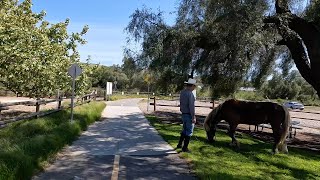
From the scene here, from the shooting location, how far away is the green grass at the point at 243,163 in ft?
28.5

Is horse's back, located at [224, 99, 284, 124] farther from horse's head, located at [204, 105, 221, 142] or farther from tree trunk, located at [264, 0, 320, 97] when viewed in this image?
tree trunk, located at [264, 0, 320, 97]

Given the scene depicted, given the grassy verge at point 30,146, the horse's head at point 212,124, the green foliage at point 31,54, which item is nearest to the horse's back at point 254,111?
the horse's head at point 212,124

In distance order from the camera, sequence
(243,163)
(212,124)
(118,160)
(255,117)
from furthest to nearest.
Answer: (212,124), (255,117), (243,163), (118,160)

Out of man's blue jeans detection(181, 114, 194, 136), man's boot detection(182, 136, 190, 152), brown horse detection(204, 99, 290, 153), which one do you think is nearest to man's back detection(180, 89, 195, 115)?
man's blue jeans detection(181, 114, 194, 136)

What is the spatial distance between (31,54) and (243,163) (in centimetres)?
943

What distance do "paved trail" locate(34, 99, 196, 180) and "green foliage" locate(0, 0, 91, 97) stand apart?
12.8ft

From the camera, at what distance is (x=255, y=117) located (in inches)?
519

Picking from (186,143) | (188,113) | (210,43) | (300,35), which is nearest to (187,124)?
(188,113)

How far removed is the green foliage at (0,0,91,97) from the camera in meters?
14.8

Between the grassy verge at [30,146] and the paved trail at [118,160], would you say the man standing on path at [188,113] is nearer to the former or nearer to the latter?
the paved trail at [118,160]

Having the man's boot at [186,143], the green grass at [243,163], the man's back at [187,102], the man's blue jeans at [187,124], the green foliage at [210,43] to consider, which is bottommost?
the green grass at [243,163]

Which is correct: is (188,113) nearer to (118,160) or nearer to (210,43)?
(118,160)

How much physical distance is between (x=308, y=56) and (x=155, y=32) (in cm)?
642

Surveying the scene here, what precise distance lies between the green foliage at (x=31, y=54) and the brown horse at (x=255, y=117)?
7089 millimetres
